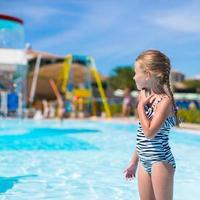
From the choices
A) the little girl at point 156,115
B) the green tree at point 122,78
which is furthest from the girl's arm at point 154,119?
the green tree at point 122,78

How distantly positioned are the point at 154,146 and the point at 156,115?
0.19 meters

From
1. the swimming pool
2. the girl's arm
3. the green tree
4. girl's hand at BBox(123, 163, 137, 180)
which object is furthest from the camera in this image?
the green tree

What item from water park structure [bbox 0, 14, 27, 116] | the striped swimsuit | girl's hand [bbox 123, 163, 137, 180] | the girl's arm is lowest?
girl's hand [bbox 123, 163, 137, 180]

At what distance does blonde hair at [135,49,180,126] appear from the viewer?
8.35 feet

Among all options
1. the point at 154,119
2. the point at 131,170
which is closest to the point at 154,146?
the point at 154,119

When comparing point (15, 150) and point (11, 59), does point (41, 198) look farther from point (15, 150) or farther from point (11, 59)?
point (11, 59)

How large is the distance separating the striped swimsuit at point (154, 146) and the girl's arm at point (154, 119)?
47 millimetres

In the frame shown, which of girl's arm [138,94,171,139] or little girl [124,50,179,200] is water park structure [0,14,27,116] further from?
girl's arm [138,94,171,139]

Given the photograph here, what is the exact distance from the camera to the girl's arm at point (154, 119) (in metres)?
2.47

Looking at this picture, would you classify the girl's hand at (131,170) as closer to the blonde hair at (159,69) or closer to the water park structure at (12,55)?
the blonde hair at (159,69)

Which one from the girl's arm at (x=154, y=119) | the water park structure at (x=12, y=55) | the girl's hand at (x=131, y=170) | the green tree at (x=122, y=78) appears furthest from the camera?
the green tree at (x=122, y=78)

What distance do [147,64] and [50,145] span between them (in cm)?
879

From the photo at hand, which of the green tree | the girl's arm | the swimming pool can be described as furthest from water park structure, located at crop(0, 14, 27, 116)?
Result: the green tree

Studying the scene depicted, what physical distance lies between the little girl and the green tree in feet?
162
